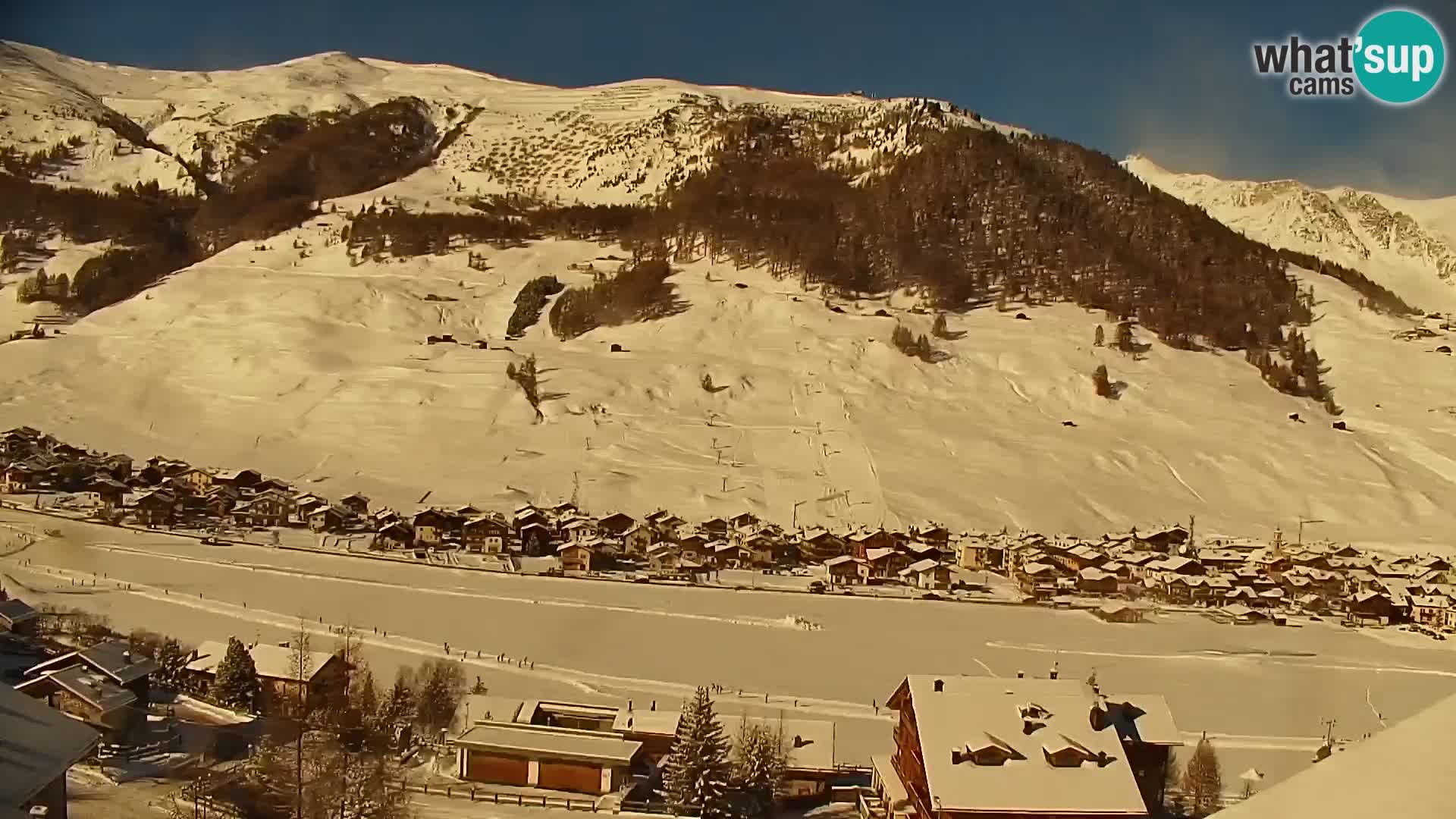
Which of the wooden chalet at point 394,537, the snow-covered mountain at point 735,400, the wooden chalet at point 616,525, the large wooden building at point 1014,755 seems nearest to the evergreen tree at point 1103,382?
the snow-covered mountain at point 735,400

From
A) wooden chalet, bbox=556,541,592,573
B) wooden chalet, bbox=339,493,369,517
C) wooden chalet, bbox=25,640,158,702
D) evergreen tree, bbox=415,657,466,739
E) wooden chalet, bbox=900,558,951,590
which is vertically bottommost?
evergreen tree, bbox=415,657,466,739

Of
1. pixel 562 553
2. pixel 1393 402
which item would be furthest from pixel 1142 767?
pixel 1393 402

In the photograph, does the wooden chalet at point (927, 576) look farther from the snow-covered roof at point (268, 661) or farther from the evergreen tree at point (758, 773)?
the snow-covered roof at point (268, 661)

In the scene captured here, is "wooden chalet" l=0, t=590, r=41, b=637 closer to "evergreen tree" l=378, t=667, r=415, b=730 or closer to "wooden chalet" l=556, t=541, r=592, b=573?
"evergreen tree" l=378, t=667, r=415, b=730

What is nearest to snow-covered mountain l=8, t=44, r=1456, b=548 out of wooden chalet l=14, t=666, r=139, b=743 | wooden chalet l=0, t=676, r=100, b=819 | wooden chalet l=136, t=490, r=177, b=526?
wooden chalet l=136, t=490, r=177, b=526

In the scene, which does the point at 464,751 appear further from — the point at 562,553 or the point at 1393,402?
the point at 1393,402
